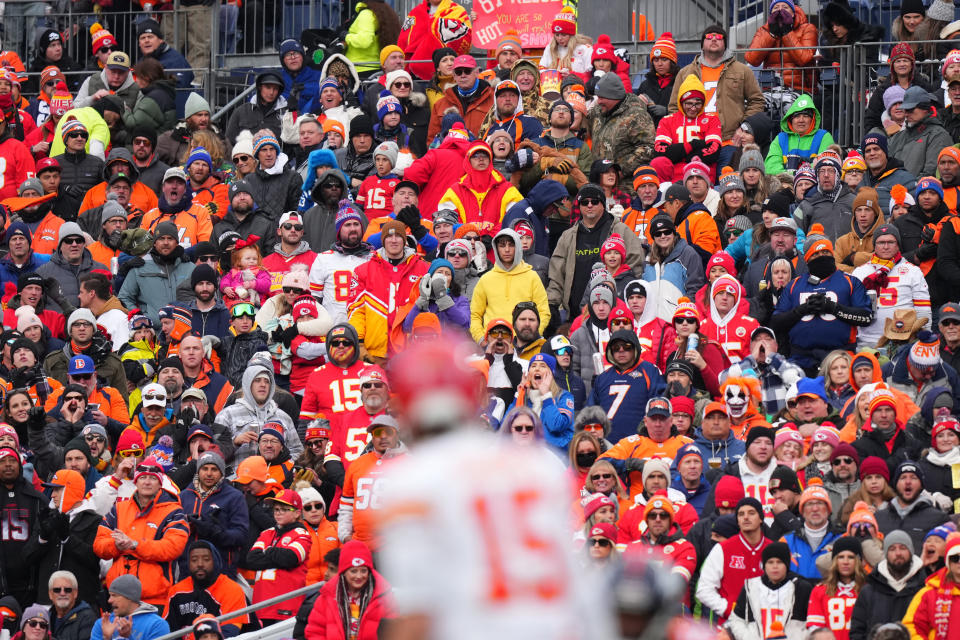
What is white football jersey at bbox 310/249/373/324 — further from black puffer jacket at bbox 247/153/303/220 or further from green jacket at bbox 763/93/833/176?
green jacket at bbox 763/93/833/176

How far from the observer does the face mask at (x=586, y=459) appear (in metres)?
13.0

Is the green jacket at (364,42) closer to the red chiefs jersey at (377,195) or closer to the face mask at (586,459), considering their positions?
the red chiefs jersey at (377,195)

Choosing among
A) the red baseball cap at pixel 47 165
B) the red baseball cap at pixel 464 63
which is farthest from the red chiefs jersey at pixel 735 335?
the red baseball cap at pixel 47 165

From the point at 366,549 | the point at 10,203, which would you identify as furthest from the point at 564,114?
the point at 366,549

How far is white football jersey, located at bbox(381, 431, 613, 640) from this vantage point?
172 inches

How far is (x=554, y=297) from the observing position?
1570cm

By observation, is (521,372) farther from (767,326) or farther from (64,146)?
(64,146)

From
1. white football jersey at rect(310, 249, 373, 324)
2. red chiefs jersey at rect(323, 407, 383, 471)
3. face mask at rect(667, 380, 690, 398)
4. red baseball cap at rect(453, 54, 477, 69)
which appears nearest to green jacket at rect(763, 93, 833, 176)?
red baseball cap at rect(453, 54, 477, 69)

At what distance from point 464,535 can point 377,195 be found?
12.9m

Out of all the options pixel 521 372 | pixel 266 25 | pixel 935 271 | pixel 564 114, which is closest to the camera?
pixel 521 372

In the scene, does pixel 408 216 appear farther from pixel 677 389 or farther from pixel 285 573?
pixel 285 573

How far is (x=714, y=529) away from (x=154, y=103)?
32.9ft

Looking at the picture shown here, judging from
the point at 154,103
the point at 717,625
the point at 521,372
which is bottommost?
the point at 717,625

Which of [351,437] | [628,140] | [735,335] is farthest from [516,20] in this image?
[351,437]
